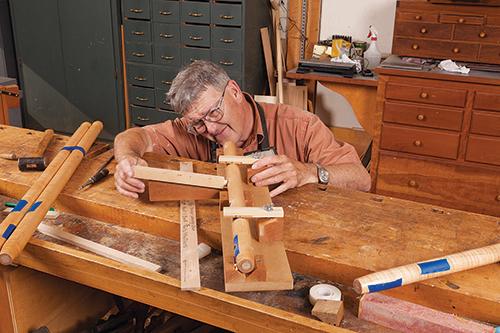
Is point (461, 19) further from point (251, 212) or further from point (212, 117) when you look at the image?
point (251, 212)

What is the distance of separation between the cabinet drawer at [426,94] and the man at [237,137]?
168 centimetres

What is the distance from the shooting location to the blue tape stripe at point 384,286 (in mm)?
1053

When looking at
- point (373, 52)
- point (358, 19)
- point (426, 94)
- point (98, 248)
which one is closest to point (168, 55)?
point (358, 19)

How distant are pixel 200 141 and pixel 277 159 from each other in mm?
792

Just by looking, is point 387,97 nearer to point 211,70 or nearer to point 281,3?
point 281,3

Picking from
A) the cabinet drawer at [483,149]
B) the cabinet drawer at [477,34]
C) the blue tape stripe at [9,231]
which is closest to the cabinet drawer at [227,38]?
the cabinet drawer at [477,34]

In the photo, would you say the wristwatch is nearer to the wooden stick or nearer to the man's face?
the man's face

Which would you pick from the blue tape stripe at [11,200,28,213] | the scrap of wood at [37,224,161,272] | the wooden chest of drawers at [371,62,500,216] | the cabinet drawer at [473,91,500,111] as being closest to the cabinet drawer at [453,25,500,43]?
the wooden chest of drawers at [371,62,500,216]

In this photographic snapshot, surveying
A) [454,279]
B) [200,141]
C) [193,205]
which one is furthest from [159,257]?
[200,141]

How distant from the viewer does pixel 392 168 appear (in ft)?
12.5

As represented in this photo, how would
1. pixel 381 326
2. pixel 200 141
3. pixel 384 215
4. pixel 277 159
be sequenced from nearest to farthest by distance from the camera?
pixel 381 326
pixel 384 215
pixel 277 159
pixel 200 141

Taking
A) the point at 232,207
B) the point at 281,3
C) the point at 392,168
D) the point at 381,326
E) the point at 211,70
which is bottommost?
the point at 392,168

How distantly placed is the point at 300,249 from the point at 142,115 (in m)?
3.95

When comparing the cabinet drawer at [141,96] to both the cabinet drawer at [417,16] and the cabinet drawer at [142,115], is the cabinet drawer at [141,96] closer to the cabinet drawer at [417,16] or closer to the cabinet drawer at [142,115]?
the cabinet drawer at [142,115]
